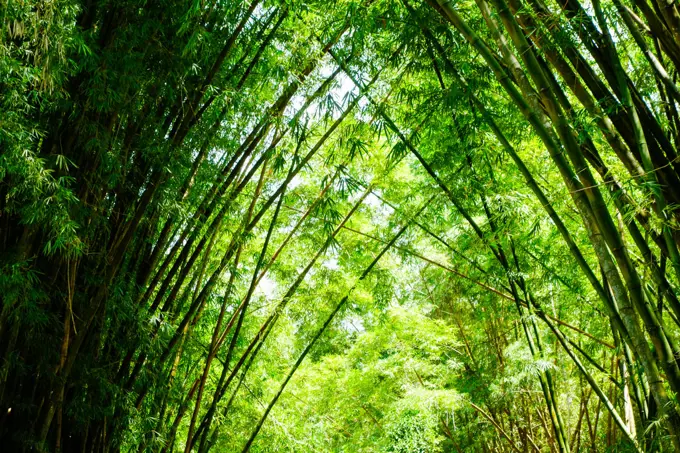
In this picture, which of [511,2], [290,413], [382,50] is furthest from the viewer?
[290,413]

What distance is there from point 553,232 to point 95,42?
3.34 metres

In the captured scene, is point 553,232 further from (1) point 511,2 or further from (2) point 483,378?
(2) point 483,378

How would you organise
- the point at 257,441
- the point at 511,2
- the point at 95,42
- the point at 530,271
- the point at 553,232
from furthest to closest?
1. the point at 257,441
2. the point at 530,271
3. the point at 553,232
4. the point at 95,42
5. the point at 511,2

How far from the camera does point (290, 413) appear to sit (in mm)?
6895

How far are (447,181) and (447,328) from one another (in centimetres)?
378

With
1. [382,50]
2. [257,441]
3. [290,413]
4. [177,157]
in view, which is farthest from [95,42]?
[290,413]

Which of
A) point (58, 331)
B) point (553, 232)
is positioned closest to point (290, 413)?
point (553, 232)

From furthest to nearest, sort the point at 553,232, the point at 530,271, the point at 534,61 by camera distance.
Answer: the point at 530,271 → the point at 553,232 → the point at 534,61

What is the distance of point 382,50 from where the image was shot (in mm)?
3166

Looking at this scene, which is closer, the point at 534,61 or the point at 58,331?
the point at 534,61

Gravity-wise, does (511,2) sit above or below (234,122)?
below

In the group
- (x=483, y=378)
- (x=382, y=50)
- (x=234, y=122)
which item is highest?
(x=382, y=50)

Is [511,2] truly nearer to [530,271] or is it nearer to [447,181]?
[447,181]

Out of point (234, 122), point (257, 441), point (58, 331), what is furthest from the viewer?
point (257, 441)
